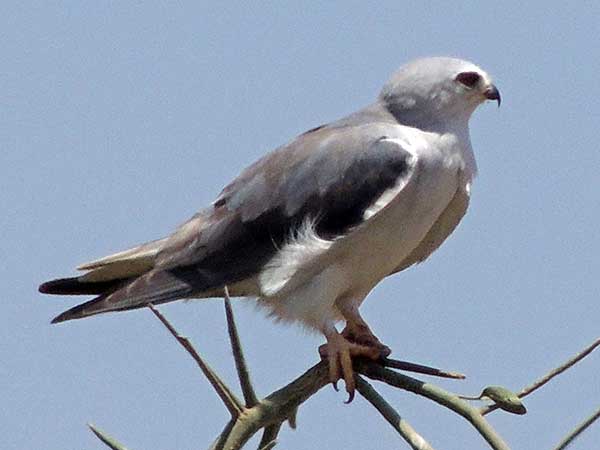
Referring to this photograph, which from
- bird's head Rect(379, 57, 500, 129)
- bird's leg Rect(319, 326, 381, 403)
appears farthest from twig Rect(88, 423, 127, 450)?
bird's head Rect(379, 57, 500, 129)

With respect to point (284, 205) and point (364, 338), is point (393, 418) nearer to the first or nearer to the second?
point (364, 338)

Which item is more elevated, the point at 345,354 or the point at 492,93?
the point at 492,93

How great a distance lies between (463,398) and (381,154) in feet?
7.47

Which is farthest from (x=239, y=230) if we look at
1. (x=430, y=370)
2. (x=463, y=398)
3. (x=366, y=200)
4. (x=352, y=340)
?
(x=463, y=398)

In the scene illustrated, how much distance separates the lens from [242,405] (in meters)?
2.53

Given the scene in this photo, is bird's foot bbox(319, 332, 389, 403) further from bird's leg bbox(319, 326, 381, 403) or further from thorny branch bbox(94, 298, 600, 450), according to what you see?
thorny branch bbox(94, 298, 600, 450)

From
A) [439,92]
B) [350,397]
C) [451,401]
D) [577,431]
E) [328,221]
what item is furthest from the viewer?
[439,92]

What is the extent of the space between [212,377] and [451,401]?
46 cm

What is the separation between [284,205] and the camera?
473 cm

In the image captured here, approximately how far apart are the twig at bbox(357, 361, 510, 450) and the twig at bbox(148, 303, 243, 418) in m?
0.37

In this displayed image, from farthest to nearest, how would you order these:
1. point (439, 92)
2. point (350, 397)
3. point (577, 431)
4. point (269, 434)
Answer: point (439, 92)
point (350, 397)
point (269, 434)
point (577, 431)

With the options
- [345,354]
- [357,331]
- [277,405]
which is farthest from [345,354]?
[277,405]

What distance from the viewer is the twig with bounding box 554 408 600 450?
201 cm

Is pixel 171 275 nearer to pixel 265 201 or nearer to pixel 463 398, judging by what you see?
pixel 265 201
